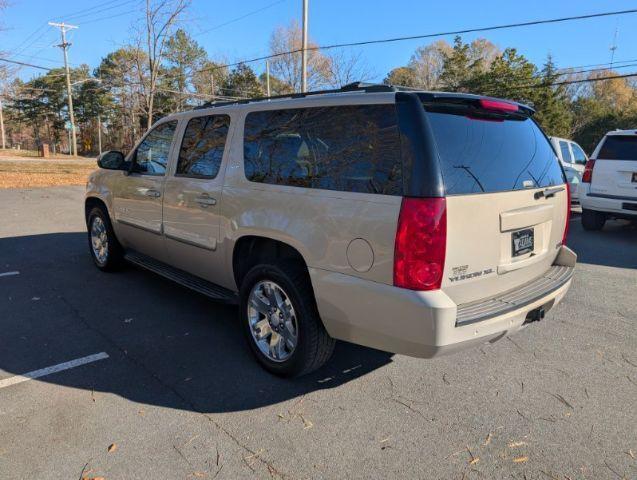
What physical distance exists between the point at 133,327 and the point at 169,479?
6.72 feet

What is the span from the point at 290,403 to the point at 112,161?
3676 mm

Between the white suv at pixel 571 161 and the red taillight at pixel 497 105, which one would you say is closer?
the red taillight at pixel 497 105

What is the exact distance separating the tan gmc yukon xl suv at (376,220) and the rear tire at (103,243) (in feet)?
6.32

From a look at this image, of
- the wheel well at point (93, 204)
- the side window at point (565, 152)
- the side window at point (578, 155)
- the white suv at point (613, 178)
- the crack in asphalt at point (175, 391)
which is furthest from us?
the side window at point (578, 155)

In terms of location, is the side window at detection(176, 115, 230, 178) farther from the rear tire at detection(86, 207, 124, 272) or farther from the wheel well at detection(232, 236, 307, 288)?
the rear tire at detection(86, 207, 124, 272)

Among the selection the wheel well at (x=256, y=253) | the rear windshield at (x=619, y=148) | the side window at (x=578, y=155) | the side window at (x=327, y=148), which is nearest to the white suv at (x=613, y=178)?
the rear windshield at (x=619, y=148)

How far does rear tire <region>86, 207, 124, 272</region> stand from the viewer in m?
5.66

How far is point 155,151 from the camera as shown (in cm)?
490

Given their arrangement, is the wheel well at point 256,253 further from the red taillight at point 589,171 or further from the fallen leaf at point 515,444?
the red taillight at point 589,171

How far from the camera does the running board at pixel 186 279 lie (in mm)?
3873

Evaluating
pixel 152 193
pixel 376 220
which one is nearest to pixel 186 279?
pixel 152 193

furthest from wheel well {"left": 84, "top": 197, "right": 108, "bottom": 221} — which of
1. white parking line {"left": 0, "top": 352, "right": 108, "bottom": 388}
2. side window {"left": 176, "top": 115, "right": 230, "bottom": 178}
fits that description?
white parking line {"left": 0, "top": 352, "right": 108, "bottom": 388}

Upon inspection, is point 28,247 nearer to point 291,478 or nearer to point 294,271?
point 294,271

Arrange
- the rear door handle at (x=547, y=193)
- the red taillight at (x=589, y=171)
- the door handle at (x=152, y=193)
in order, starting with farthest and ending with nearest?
1. the red taillight at (x=589, y=171)
2. the door handle at (x=152, y=193)
3. the rear door handle at (x=547, y=193)
